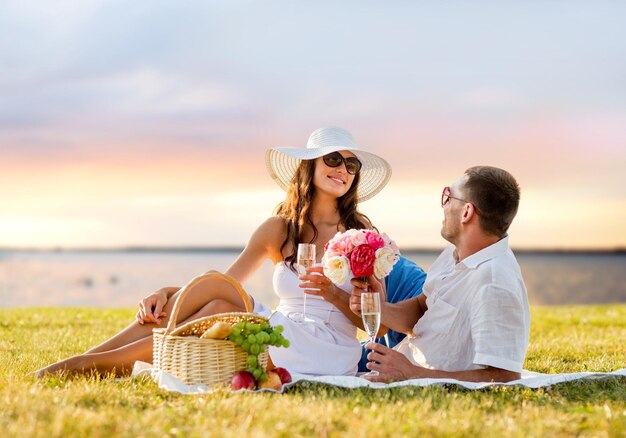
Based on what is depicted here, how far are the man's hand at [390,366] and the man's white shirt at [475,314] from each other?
29 cm

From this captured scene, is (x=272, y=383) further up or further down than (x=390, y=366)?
further down

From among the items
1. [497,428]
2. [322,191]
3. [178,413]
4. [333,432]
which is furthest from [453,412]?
[322,191]

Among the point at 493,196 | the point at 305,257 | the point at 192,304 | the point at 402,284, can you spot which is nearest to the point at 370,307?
the point at 305,257

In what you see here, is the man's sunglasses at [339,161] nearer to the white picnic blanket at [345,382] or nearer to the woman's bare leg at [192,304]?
the woman's bare leg at [192,304]

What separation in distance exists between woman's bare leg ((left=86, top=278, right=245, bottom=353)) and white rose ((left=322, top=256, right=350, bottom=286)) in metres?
1.02

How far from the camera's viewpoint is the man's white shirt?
4965 mm

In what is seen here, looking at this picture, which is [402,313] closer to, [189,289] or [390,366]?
[390,366]

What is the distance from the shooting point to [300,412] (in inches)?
159

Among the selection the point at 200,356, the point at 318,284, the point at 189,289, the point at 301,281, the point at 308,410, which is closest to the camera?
the point at 308,410

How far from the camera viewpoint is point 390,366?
5.30 m

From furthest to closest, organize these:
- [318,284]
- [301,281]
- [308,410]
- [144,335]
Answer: [301,281], [144,335], [318,284], [308,410]

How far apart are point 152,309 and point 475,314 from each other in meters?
2.61

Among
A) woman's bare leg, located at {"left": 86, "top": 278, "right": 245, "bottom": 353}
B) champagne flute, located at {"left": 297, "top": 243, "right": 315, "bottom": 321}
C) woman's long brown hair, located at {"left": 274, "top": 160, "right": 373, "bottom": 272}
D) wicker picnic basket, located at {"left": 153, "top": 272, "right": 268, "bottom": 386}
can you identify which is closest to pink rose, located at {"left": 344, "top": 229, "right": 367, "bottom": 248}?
champagne flute, located at {"left": 297, "top": 243, "right": 315, "bottom": 321}

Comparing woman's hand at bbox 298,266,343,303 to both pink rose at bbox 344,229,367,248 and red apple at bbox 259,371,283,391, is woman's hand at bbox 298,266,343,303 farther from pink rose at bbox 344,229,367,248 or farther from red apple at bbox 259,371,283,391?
red apple at bbox 259,371,283,391
